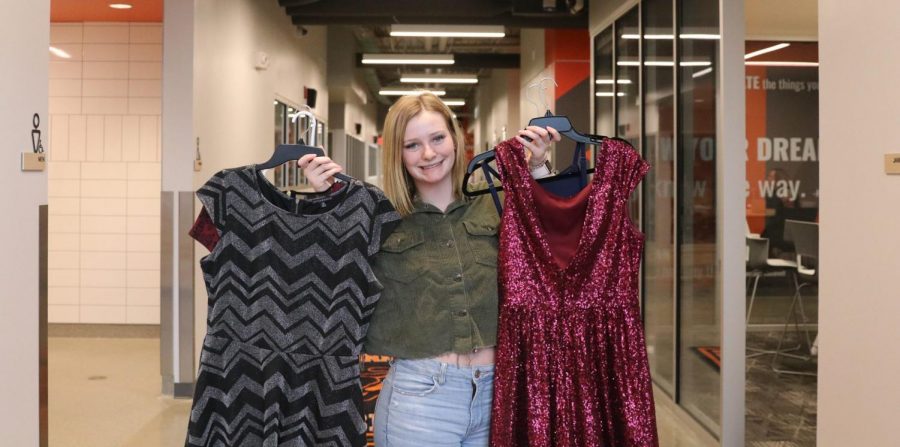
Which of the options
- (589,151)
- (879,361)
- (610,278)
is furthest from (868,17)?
(589,151)

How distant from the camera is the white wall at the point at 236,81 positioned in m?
5.32

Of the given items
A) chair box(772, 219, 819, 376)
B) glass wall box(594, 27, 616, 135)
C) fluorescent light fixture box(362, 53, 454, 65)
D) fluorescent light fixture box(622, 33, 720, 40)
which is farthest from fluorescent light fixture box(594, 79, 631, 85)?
fluorescent light fixture box(362, 53, 454, 65)

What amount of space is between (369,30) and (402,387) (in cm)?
1297

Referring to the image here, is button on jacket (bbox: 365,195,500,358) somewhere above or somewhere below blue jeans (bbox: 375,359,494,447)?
above

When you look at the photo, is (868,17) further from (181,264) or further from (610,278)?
(181,264)

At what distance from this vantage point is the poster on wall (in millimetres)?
7492

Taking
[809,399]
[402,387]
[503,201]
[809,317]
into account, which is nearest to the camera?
[402,387]

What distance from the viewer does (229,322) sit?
72.4 inches

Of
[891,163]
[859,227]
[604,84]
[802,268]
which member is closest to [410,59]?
[604,84]

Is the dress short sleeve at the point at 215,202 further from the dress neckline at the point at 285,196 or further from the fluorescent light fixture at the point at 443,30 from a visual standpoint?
the fluorescent light fixture at the point at 443,30

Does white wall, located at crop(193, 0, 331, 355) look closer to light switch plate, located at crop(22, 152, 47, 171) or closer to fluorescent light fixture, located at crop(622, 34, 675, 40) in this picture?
light switch plate, located at crop(22, 152, 47, 171)

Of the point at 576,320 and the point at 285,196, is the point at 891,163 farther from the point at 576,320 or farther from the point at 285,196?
the point at 285,196

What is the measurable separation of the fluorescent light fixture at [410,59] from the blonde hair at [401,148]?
32.7 feet

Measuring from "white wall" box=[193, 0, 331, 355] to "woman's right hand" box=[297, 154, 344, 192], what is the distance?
351 centimetres
